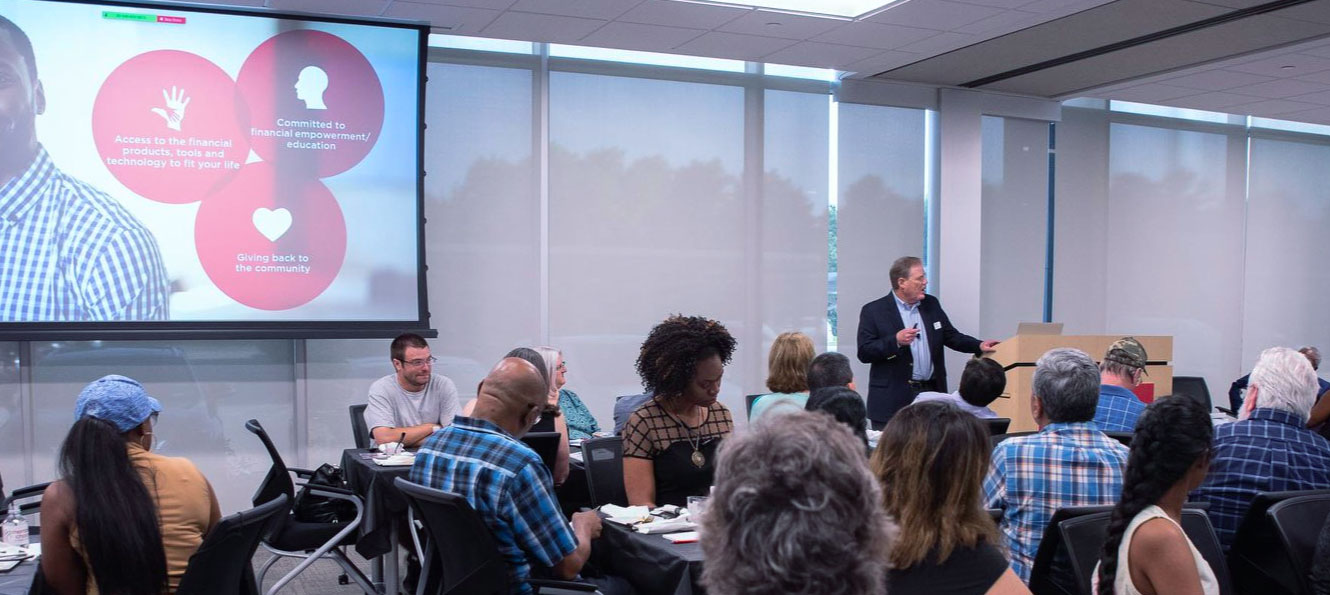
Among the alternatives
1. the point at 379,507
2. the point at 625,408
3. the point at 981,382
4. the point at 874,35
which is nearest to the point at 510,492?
the point at 379,507

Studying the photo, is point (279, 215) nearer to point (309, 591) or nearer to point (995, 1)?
point (309, 591)

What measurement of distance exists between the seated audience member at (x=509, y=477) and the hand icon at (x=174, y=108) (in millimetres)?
4030

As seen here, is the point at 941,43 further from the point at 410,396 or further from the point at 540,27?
the point at 410,396

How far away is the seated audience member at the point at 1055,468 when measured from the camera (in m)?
2.99

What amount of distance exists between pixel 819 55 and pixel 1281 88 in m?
4.05

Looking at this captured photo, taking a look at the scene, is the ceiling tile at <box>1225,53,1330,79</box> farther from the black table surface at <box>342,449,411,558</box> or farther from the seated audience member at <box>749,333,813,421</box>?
the black table surface at <box>342,449,411,558</box>

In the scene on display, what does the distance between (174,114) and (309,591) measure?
2.94 meters

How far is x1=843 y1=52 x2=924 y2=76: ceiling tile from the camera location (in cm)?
703

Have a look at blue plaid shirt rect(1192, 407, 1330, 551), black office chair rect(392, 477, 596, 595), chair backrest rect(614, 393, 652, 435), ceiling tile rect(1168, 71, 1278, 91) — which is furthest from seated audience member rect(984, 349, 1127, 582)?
ceiling tile rect(1168, 71, 1278, 91)

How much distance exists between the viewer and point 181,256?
6047 mm

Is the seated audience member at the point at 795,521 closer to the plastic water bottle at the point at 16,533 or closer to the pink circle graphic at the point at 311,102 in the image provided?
the plastic water bottle at the point at 16,533

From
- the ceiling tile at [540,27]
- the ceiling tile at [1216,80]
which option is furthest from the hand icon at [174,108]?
the ceiling tile at [1216,80]

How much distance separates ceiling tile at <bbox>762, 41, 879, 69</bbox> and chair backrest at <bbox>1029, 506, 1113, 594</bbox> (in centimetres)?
450

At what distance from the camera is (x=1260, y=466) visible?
3.32 meters
